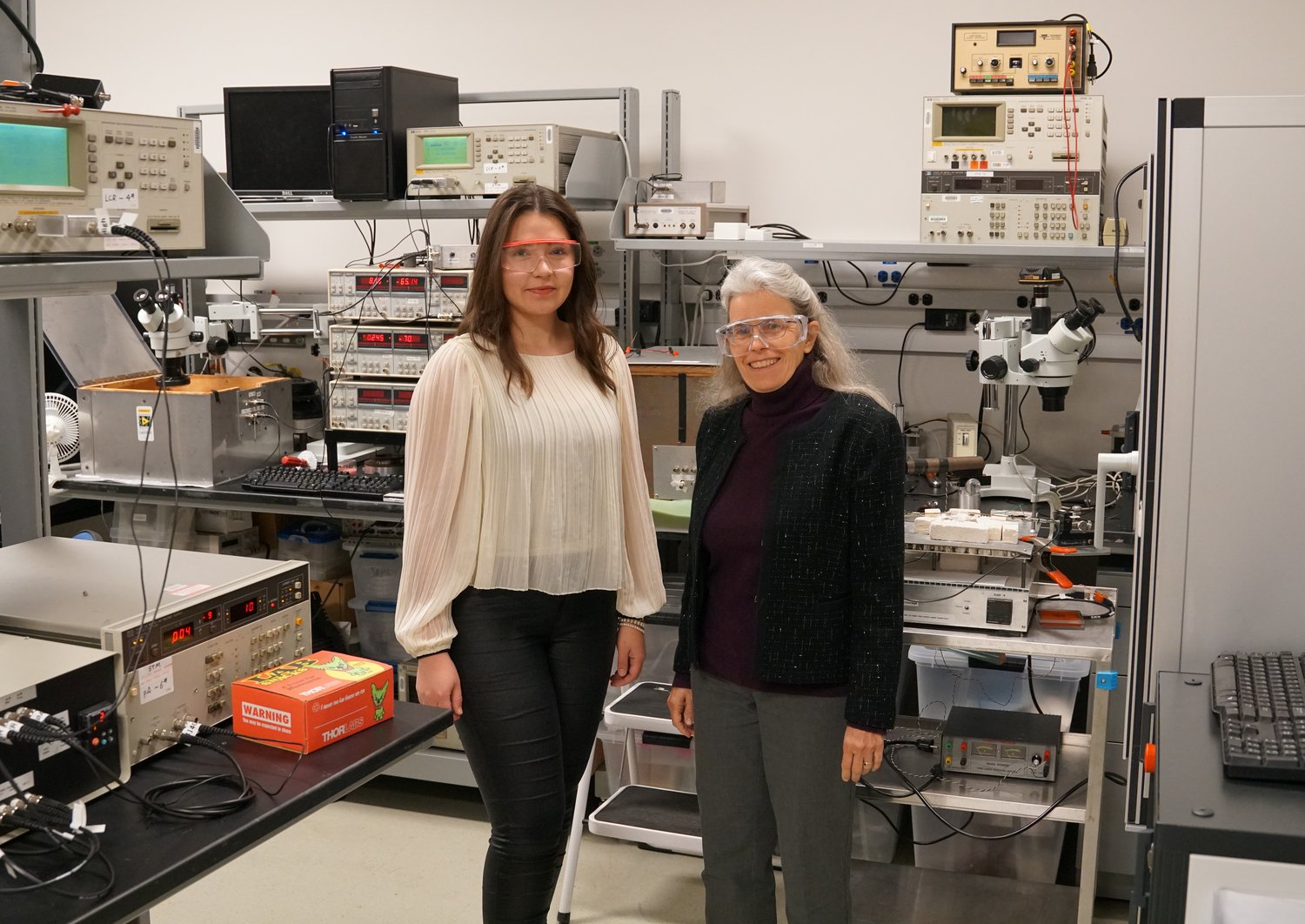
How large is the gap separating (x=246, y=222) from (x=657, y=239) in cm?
136

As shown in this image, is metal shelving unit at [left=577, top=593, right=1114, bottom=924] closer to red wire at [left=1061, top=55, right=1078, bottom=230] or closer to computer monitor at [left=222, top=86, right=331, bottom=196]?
red wire at [left=1061, top=55, right=1078, bottom=230]

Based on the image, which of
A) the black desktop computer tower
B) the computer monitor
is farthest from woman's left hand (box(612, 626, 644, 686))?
the computer monitor

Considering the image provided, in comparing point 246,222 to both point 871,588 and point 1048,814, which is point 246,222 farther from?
point 1048,814

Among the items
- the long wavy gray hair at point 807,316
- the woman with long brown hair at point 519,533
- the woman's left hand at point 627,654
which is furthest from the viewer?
the woman's left hand at point 627,654

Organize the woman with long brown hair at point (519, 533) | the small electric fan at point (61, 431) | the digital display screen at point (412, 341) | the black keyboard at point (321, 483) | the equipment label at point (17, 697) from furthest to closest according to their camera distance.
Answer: the small electric fan at point (61, 431)
the digital display screen at point (412, 341)
the black keyboard at point (321, 483)
the woman with long brown hair at point (519, 533)
the equipment label at point (17, 697)

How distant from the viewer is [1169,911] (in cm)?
112

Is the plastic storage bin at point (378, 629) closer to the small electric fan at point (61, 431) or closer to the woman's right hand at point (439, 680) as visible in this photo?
the small electric fan at point (61, 431)

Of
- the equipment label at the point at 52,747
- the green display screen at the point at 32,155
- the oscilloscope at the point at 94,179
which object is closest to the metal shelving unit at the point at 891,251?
the oscilloscope at the point at 94,179

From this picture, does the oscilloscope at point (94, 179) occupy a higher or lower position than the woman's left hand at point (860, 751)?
higher

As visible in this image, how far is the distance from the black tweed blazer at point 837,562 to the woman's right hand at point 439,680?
0.47 meters

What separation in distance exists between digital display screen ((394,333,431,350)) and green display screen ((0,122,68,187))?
159cm

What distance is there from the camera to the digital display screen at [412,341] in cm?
313

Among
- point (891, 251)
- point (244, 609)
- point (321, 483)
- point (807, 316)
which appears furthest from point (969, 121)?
point (244, 609)

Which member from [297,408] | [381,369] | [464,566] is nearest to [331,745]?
[464,566]
